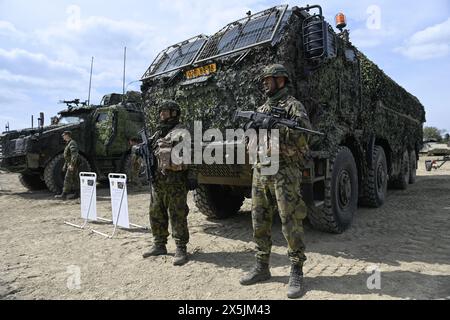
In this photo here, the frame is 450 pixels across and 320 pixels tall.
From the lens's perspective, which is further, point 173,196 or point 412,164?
point 412,164

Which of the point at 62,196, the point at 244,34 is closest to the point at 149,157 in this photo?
the point at 244,34

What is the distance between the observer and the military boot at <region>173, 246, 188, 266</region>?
3.89 metres

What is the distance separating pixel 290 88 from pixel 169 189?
1691 millimetres

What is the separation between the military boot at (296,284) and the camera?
2969 mm

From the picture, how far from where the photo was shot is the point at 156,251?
13.8 ft

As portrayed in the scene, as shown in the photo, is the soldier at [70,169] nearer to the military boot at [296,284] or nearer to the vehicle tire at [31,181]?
the vehicle tire at [31,181]

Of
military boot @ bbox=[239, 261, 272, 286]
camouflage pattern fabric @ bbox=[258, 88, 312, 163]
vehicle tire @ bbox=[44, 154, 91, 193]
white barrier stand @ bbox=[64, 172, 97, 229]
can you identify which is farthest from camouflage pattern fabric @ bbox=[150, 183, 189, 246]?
vehicle tire @ bbox=[44, 154, 91, 193]

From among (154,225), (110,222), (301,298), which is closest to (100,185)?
(110,222)

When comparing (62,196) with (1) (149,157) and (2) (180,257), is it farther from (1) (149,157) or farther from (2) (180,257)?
(2) (180,257)

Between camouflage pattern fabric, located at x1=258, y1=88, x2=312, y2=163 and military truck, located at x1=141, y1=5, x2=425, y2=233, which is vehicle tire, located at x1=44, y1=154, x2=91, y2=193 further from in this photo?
camouflage pattern fabric, located at x1=258, y1=88, x2=312, y2=163
